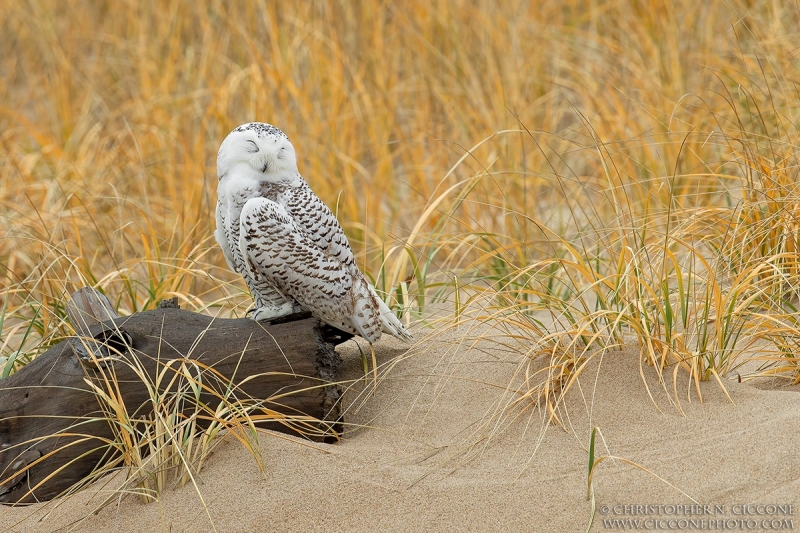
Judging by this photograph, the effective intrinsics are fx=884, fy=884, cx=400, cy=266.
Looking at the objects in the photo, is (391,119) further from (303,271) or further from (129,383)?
(129,383)

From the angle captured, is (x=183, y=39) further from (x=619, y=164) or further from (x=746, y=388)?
(x=746, y=388)

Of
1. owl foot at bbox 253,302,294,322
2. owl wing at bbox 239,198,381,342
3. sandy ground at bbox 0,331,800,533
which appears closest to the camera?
sandy ground at bbox 0,331,800,533

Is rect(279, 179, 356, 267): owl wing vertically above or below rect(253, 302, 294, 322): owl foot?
above

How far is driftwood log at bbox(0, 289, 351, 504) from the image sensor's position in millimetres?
2492

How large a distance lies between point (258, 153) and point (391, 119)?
2.45m

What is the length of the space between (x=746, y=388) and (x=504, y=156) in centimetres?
218

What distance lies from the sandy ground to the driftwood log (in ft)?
0.29

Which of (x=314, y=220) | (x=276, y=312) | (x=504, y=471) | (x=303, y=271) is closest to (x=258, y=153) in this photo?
(x=314, y=220)

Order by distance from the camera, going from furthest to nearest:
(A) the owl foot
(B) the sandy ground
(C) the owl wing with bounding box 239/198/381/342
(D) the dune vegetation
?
1. (D) the dune vegetation
2. (A) the owl foot
3. (C) the owl wing with bounding box 239/198/381/342
4. (B) the sandy ground

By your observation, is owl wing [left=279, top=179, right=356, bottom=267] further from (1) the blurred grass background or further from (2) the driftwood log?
(1) the blurred grass background

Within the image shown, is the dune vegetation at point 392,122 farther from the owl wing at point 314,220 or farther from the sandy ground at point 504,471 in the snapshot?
the sandy ground at point 504,471

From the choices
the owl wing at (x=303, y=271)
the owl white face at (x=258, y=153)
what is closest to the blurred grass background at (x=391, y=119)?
the owl wing at (x=303, y=271)

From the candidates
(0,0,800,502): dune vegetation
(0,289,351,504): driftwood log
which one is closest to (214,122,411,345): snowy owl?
(0,289,351,504): driftwood log

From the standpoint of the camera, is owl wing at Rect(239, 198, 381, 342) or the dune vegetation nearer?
owl wing at Rect(239, 198, 381, 342)
